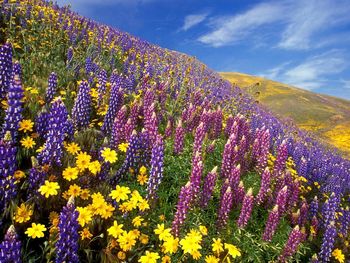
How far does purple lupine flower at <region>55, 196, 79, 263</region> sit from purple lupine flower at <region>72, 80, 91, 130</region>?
2.83 metres

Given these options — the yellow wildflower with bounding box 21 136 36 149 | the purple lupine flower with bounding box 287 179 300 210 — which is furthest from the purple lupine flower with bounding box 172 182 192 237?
the purple lupine flower with bounding box 287 179 300 210

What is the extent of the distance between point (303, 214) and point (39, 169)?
483cm

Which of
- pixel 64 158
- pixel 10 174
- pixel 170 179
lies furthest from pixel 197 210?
pixel 10 174

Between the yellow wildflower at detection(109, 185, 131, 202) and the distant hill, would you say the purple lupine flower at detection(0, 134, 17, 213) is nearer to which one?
the yellow wildflower at detection(109, 185, 131, 202)

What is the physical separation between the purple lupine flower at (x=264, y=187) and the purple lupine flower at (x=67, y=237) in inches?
137

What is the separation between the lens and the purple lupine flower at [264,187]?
5.82 m

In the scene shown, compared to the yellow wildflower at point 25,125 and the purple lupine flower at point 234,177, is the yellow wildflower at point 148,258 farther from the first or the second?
the yellow wildflower at point 25,125

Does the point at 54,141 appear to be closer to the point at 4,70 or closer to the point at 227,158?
the point at 4,70

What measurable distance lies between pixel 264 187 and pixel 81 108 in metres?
3.52

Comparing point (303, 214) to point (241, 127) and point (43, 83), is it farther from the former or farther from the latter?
point (43, 83)

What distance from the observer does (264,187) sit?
5.90 metres

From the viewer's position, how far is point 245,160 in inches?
272

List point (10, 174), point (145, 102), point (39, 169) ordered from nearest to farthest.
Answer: point (10, 174) < point (39, 169) < point (145, 102)

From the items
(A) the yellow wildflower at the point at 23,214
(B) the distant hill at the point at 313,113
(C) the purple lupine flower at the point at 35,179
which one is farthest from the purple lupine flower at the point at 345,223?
(B) the distant hill at the point at 313,113
